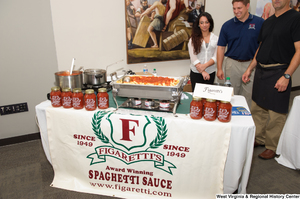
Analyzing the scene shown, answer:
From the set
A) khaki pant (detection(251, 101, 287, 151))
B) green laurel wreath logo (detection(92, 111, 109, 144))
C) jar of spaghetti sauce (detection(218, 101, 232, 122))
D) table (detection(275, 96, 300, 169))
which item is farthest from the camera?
khaki pant (detection(251, 101, 287, 151))

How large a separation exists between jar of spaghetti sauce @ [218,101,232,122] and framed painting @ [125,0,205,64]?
1.81 metres

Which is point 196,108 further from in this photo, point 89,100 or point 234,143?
point 89,100

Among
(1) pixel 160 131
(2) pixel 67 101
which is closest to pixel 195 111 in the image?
(1) pixel 160 131

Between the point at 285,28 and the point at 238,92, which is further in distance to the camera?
the point at 238,92

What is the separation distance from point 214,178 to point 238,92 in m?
1.47

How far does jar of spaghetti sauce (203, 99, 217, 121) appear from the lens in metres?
1.41

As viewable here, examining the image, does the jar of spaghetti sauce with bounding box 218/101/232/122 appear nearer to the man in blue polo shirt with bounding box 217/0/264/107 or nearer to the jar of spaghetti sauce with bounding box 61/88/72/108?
the jar of spaghetti sauce with bounding box 61/88/72/108

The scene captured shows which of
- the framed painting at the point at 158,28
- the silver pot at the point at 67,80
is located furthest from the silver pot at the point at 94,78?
the framed painting at the point at 158,28

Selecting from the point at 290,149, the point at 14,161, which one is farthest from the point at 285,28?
the point at 14,161

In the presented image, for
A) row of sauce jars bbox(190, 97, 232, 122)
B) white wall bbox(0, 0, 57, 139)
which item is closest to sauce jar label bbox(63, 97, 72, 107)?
row of sauce jars bbox(190, 97, 232, 122)

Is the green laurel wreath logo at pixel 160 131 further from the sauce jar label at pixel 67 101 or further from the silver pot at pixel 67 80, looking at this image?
the silver pot at pixel 67 80

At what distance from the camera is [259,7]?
351 centimetres

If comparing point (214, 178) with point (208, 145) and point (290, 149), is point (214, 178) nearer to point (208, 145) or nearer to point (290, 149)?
point (208, 145)

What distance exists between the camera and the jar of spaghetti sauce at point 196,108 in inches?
56.2
